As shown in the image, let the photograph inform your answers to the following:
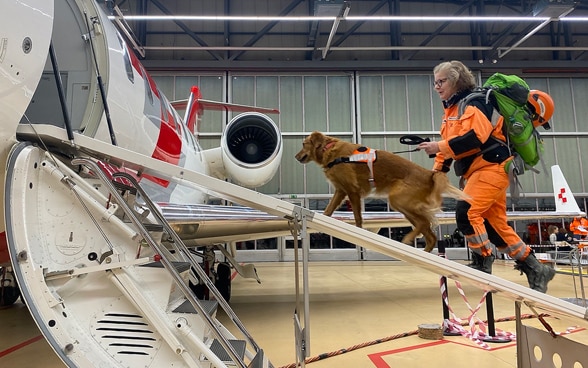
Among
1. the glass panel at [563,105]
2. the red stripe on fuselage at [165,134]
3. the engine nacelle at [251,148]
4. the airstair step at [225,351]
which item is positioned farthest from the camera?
the glass panel at [563,105]

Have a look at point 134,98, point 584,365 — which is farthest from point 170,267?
point 134,98

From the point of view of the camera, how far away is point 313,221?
231 cm

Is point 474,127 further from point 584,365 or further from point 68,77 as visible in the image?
point 68,77

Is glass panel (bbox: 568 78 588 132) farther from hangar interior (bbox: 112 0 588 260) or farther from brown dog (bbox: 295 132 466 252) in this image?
brown dog (bbox: 295 132 466 252)

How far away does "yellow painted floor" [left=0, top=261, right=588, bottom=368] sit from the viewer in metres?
3.71

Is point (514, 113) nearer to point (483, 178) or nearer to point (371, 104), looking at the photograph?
point (483, 178)

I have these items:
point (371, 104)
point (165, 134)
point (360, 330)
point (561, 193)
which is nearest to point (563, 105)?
point (371, 104)

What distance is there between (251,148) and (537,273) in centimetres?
618

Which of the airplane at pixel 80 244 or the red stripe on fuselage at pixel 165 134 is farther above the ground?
the red stripe on fuselage at pixel 165 134

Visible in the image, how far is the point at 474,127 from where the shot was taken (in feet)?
9.52

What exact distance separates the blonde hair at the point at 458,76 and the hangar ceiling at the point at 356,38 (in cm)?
1638

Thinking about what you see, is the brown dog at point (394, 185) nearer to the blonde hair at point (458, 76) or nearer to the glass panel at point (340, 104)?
the blonde hair at point (458, 76)

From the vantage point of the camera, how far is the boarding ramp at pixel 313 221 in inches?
87.0

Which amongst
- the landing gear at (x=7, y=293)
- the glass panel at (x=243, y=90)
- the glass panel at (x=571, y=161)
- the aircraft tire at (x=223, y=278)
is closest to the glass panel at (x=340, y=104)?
the glass panel at (x=243, y=90)
